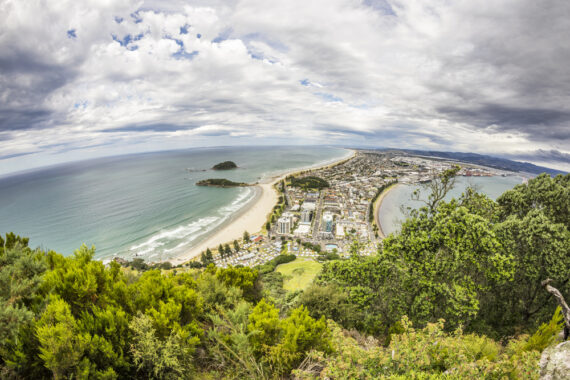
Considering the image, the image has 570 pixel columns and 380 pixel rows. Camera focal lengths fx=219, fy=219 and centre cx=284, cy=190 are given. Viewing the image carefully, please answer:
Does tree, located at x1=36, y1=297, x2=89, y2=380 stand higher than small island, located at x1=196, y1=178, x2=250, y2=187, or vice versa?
tree, located at x1=36, y1=297, x2=89, y2=380

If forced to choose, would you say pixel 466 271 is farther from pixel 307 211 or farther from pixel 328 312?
pixel 307 211

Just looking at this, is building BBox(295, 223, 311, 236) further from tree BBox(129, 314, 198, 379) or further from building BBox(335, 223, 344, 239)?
tree BBox(129, 314, 198, 379)

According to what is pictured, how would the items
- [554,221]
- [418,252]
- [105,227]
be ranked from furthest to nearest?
[105,227], [554,221], [418,252]

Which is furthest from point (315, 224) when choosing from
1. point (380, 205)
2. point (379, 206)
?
point (380, 205)

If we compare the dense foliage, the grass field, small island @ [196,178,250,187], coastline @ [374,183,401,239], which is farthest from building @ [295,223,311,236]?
small island @ [196,178,250,187]

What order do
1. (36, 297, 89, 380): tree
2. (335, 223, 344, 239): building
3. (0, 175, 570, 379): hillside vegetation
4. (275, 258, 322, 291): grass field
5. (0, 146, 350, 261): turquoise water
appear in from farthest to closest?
(335, 223, 344, 239): building, (0, 146, 350, 261): turquoise water, (275, 258, 322, 291): grass field, (0, 175, 570, 379): hillside vegetation, (36, 297, 89, 380): tree

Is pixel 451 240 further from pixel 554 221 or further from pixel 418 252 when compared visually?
pixel 554 221

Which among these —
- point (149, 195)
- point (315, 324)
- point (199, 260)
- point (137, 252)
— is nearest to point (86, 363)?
point (315, 324)

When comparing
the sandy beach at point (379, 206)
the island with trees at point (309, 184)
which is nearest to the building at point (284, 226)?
the sandy beach at point (379, 206)
